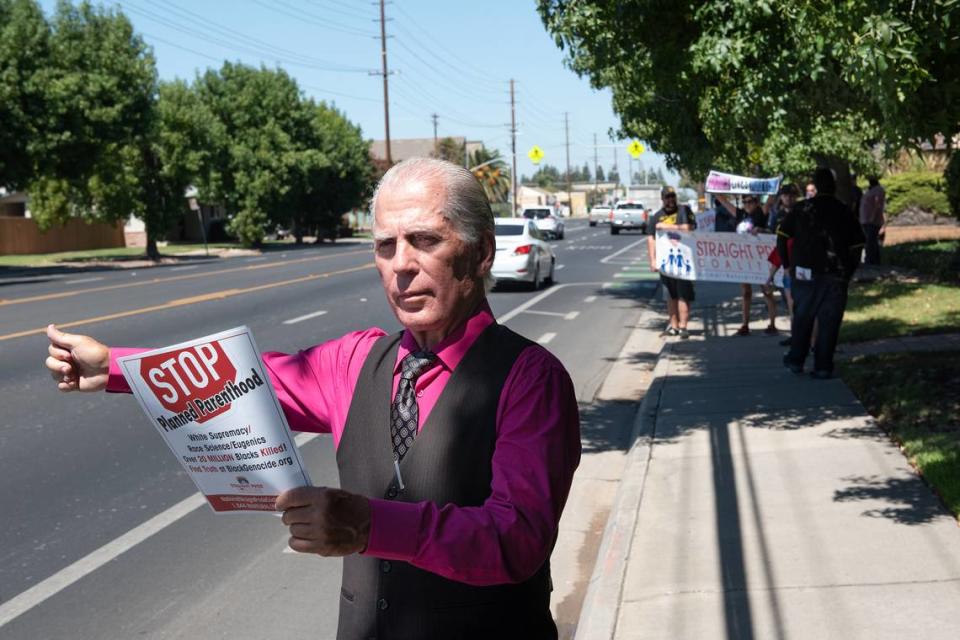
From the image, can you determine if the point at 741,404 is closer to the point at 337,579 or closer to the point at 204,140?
the point at 337,579

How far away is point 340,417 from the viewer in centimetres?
245

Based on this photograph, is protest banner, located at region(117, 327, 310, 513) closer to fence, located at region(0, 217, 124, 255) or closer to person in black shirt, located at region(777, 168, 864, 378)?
person in black shirt, located at region(777, 168, 864, 378)

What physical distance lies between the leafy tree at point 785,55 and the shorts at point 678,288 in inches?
114

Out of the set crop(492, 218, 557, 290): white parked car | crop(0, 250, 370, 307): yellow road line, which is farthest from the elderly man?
crop(0, 250, 370, 307): yellow road line

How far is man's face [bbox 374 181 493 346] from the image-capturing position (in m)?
2.18

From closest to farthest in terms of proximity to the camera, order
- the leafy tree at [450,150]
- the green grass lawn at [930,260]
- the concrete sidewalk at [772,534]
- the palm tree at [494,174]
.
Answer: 1. the concrete sidewalk at [772,534]
2. the green grass lawn at [930,260]
3. the leafy tree at [450,150]
4. the palm tree at [494,174]

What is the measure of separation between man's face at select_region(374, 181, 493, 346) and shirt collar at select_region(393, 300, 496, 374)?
2 cm

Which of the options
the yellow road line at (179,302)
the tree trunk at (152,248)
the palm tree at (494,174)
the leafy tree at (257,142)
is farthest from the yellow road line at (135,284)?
the palm tree at (494,174)

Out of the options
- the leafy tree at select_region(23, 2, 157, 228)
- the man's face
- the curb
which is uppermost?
the leafy tree at select_region(23, 2, 157, 228)

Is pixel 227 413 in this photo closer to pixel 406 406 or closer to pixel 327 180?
pixel 406 406

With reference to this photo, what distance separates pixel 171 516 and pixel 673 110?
8.05m

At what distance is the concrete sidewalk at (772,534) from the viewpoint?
4.79m

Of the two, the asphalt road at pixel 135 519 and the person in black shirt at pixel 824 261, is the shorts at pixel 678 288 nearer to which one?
the asphalt road at pixel 135 519

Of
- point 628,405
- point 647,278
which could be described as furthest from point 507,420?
point 647,278
